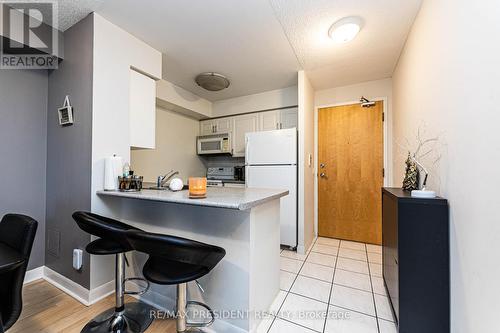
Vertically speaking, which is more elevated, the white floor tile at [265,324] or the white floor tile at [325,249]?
the white floor tile at [265,324]

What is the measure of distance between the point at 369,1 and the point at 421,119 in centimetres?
103

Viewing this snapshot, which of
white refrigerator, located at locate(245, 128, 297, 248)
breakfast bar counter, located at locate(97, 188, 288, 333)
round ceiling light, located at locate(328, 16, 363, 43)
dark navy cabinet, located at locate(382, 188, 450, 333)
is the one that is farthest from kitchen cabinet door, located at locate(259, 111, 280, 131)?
dark navy cabinet, located at locate(382, 188, 450, 333)

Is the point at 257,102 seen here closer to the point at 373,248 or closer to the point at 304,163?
the point at 304,163

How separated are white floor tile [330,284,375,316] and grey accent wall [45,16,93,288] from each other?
2129 millimetres

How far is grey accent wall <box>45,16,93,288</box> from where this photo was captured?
5.91 feet

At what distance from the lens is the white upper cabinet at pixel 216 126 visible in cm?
404

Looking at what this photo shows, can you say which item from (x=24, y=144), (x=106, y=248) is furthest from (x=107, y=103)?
(x=106, y=248)

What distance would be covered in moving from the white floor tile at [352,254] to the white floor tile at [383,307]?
0.85 metres

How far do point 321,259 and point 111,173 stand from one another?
2.47 m

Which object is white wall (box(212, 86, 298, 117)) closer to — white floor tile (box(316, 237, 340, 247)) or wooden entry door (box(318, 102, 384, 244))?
wooden entry door (box(318, 102, 384, 244))

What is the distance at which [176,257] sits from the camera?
98 cm

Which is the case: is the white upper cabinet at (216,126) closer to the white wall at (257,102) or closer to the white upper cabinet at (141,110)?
the white wall at (257,102)

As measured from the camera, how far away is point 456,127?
115cm

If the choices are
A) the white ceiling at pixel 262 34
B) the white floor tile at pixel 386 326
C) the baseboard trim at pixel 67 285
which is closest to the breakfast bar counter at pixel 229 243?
the baseboard trim at pixel 67 285
